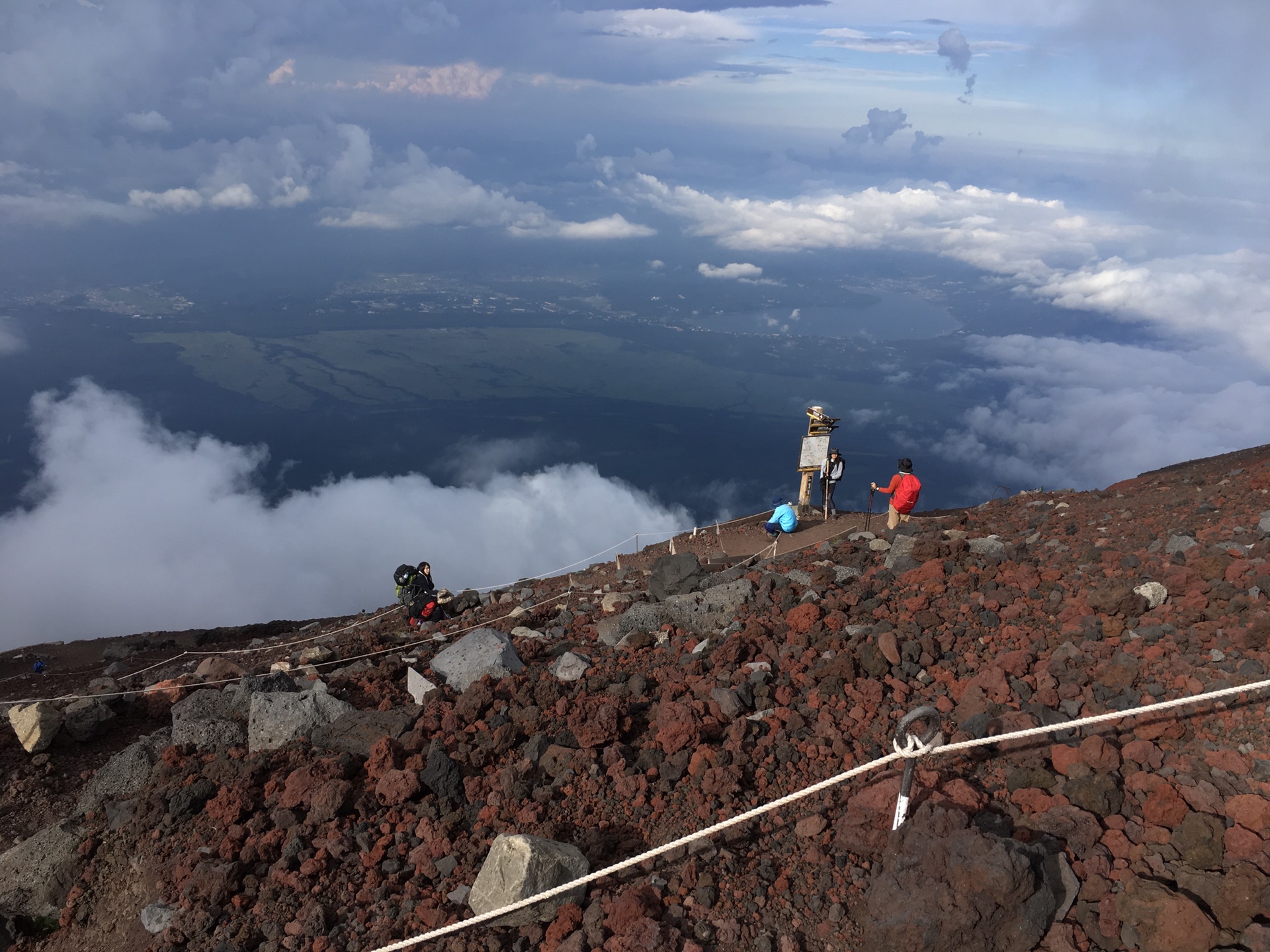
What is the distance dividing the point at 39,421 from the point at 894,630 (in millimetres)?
239974

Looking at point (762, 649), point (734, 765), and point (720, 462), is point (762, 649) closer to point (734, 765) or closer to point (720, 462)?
point (734, 765)

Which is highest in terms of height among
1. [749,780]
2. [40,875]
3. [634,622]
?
[749,780]

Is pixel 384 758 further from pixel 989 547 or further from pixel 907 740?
pixel 989 547

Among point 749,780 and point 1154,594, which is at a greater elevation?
point 1154,594

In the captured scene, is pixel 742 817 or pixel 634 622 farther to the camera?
pixel 634 622

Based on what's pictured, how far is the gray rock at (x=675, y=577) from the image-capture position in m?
8.91

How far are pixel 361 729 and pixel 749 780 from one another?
3054 millimetres

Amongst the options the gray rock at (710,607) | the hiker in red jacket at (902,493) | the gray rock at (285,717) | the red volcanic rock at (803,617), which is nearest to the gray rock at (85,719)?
the gray rock at (285,717)

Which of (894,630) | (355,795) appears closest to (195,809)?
(355,795)

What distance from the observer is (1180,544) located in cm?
667

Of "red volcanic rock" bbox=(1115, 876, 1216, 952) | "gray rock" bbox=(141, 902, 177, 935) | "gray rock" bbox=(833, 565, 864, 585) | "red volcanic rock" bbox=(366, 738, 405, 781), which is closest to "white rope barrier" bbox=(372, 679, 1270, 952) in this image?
"red volcanic rock" bbox=(1115, 876, 1216, 952)

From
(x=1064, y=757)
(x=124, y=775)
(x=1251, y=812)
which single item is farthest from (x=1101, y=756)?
(x=124, y=775)

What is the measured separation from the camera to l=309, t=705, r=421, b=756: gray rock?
18.2 ft

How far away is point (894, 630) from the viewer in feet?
19.5
